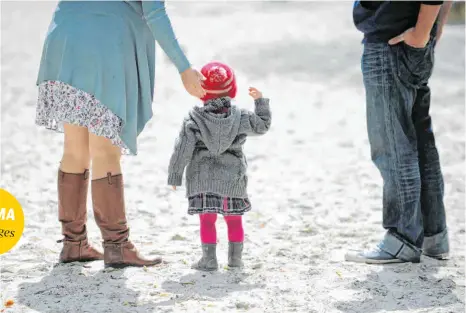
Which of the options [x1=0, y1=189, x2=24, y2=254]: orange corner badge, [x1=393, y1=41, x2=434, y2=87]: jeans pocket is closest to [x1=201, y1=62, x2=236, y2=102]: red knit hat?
[x1=393, y1=41, x2=434, y2=87]: jeans pocket

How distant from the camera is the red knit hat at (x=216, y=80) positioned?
3773mm

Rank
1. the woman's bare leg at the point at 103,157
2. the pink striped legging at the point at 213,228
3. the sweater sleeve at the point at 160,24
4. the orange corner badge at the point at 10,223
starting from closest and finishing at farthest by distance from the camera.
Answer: the sweater sleeve at the point at 160,24, the woman's bare leg at the point at 103,157, the pink striped legging at the point at 213,228, the orange corner badge at the point at 10,223

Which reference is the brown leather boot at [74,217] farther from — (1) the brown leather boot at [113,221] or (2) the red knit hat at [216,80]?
(2) the red knit hat at [216,80]

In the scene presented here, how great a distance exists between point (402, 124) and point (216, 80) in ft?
2.70

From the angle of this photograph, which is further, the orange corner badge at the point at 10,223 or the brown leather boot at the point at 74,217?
the orange corner badge at the point at 10,223

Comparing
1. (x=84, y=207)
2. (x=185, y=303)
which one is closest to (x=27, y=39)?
(x=84, y=207)

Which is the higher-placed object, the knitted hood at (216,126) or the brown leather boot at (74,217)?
the knitted hood at (216,126)

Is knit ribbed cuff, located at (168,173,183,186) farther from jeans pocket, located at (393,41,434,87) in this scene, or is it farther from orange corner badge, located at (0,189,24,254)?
jeans pocket, located at (393,41,434,87)

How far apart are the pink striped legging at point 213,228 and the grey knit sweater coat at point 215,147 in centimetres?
11

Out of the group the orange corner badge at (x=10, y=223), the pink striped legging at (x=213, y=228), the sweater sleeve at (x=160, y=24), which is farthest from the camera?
the orange corner badge at (x=10, y=223)

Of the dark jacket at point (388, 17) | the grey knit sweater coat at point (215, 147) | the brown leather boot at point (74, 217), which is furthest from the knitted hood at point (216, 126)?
the dark jacket at point (388, 17)

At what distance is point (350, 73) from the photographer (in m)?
9.44

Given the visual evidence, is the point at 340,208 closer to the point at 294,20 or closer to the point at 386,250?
the point at 386,250

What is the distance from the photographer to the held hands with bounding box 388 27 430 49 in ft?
12.1
